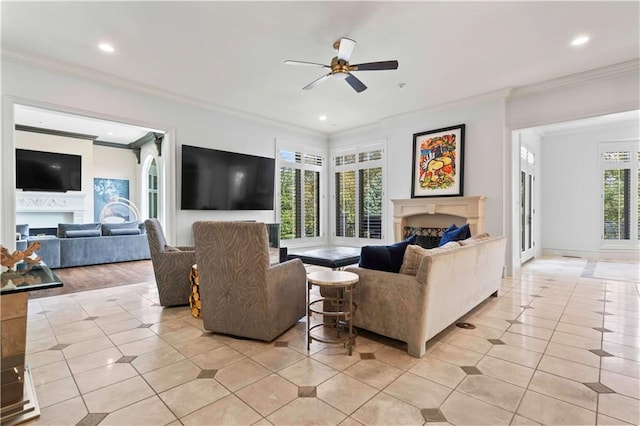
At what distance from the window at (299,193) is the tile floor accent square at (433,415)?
5537 millimetres

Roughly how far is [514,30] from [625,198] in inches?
238

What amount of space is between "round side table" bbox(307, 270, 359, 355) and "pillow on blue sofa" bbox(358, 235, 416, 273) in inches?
8.4

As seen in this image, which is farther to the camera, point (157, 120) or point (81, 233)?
point (81, 233)

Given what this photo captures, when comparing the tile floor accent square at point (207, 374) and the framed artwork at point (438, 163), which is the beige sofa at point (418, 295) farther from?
the framed artwork at point (438, 163)

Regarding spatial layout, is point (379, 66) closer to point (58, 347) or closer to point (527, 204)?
point (58, 347)

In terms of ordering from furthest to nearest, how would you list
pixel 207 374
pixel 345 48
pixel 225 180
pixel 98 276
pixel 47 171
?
1. pixel 47 171
2. pixel 225 180
3. pixel 98 276
4. pixel 345 48
5. pixel 207 374

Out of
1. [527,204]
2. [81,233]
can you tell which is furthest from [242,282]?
[527,204]

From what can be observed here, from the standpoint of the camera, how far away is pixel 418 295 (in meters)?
2.38

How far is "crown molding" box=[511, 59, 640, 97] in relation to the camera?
416 cm

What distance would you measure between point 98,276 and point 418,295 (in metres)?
5.53

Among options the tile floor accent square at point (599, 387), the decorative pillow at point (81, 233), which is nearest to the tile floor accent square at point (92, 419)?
the tile floor accent square at point (599, 387)

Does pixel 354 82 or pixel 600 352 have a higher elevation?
pixel 354 82

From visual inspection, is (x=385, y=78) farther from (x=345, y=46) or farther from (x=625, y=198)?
(x=625, y=198)

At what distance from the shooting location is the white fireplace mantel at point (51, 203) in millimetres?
8000
